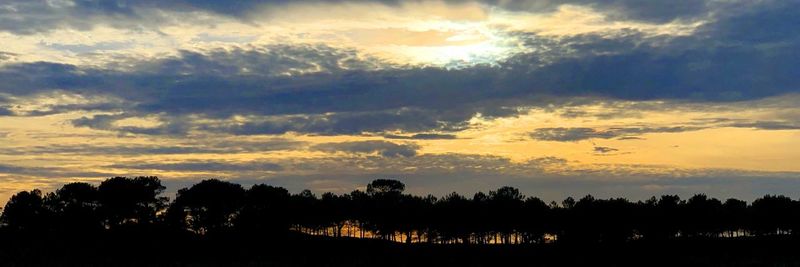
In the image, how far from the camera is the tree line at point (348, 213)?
173m

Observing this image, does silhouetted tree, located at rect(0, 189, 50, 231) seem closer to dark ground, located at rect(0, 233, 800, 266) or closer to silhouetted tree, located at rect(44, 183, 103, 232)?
silhouetted tree, located at rect(44, 183, 103, 232)

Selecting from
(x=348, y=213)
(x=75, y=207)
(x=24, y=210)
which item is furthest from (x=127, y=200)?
(x=348, y=213)

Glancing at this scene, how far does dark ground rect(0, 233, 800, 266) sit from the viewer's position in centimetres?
9356

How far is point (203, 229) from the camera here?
181375 mm

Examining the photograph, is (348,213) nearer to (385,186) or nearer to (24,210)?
(385,186)

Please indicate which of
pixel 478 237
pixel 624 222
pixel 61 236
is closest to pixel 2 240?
pixel 61 236

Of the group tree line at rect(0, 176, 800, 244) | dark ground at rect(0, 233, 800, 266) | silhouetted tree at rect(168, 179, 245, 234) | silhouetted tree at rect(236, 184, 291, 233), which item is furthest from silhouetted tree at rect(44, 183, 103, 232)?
dark ground at rect(0, 233, 800, 266)

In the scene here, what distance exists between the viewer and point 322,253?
5020 inches

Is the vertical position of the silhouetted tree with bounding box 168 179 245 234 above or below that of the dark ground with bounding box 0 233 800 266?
above

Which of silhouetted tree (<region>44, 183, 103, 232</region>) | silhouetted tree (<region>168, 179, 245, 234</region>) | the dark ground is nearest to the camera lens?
the dark ground

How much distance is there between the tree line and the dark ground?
2690 cm

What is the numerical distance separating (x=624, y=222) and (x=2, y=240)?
412 ft

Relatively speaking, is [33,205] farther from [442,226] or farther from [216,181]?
[442,226]

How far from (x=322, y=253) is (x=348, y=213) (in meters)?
67.3
